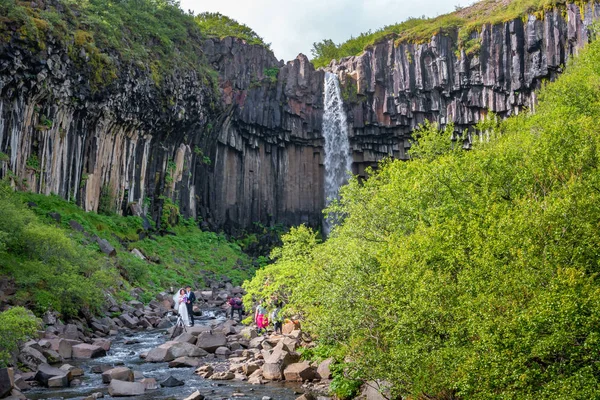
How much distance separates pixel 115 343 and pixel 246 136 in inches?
1595

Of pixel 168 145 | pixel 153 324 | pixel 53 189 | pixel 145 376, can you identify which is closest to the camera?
pixel 145 376

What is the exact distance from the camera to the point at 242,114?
61875mm

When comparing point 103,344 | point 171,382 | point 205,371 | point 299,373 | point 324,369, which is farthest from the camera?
point 103,344

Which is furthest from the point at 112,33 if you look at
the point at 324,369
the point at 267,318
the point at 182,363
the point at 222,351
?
the point at 324,369

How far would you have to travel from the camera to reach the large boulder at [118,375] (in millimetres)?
18406

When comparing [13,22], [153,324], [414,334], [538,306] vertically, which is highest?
[13,22]

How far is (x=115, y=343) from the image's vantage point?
84.3ft

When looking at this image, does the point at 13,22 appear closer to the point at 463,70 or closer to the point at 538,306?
the point at 538,306

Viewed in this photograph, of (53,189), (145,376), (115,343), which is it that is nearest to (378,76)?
(53,189)

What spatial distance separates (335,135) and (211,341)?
144ft

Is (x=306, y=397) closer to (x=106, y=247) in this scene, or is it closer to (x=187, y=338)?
(x=187, y=338)

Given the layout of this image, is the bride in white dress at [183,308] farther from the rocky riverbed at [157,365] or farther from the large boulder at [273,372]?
the large boulder at [273,372]

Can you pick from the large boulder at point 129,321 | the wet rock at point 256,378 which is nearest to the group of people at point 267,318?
the wet rock at point 256,378

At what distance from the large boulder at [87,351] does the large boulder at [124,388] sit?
5.76 m
